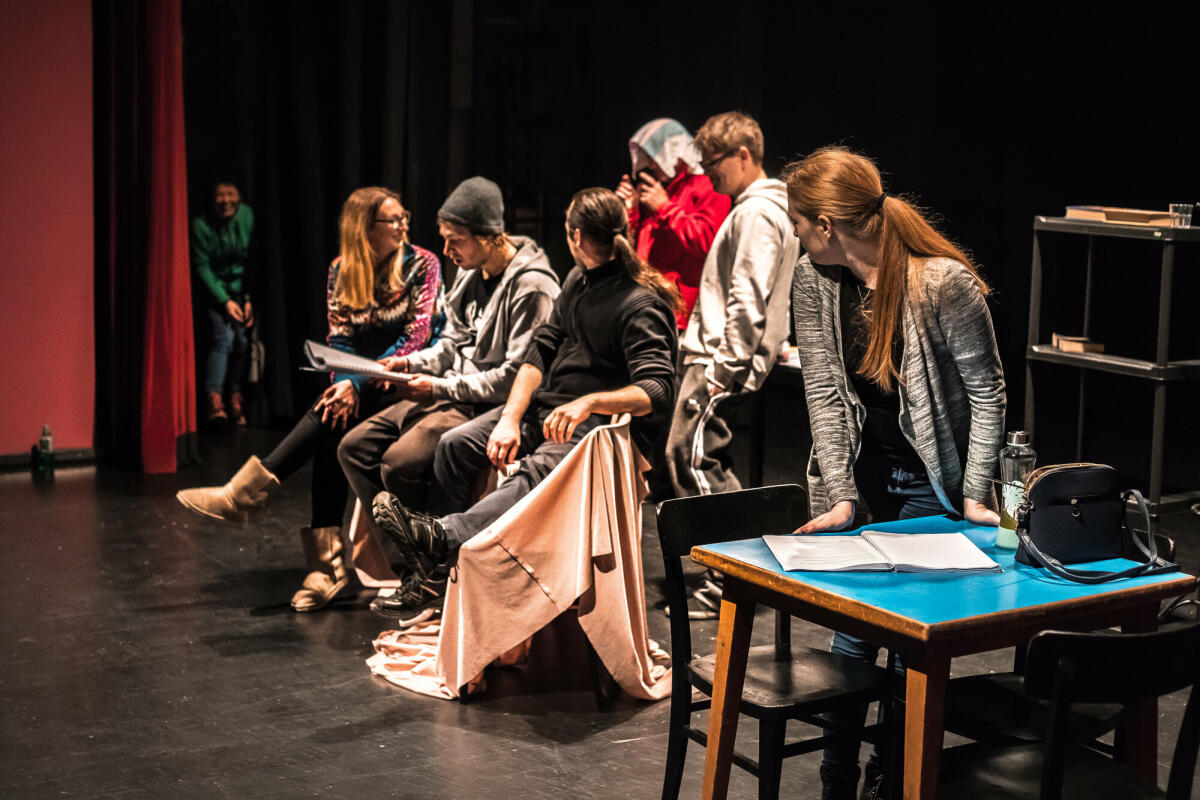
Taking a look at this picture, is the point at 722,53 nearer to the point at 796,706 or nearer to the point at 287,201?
the point at 287,201

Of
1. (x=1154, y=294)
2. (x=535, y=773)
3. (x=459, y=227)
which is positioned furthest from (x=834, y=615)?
(x=1154, y=294)

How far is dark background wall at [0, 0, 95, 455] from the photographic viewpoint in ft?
20.8

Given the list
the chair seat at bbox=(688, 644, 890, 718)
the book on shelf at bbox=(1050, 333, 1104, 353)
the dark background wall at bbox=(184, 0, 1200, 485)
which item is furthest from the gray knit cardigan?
the dark background wall at bbox=(184, 0, 1200, 485)

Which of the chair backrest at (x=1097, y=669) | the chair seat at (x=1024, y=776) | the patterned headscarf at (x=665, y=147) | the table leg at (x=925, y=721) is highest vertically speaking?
the patterned headscarf at (x=665, y=147)

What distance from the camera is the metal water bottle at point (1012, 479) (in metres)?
2.57

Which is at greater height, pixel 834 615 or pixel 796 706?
pixel 834 615

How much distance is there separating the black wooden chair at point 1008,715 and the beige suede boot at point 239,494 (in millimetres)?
2542

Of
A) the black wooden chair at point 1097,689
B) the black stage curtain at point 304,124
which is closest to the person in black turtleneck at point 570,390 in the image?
the black wooden chair at point 1097,689

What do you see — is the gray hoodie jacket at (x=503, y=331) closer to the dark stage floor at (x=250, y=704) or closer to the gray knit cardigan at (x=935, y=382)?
the dark stage floor at (x=250, y=704)

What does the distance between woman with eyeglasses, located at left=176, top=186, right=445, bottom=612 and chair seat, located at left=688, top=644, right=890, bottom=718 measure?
81.2 inches

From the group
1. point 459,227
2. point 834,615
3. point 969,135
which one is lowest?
point 834,615

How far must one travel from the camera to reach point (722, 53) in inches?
339

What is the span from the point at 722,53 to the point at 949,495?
20.4 feet

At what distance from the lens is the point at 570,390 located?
13.3ft
